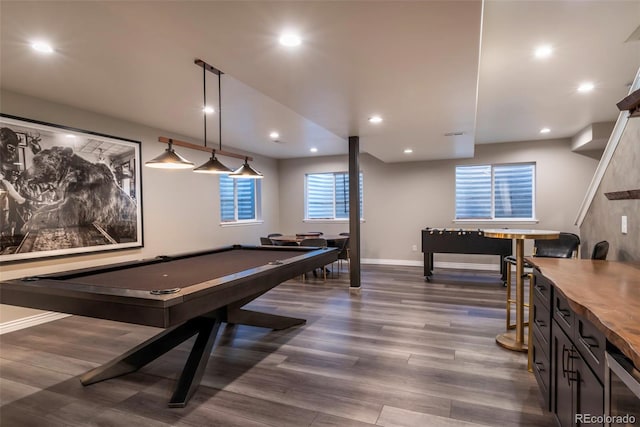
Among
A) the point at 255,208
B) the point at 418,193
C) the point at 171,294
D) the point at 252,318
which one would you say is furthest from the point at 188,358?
the point at 418,193

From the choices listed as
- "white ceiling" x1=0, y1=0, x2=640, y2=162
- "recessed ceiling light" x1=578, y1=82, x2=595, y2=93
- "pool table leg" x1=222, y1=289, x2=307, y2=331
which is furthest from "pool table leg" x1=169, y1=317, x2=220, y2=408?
"recessed ceiling light" x1=578, y1=82, x2=595, y2=93

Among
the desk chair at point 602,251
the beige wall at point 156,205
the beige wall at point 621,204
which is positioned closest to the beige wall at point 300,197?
the beige wall at point 156,205

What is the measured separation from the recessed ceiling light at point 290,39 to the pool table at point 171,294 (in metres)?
A: 1.54

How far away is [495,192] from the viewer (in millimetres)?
7020

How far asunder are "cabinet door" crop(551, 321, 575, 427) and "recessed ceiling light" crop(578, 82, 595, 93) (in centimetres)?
314

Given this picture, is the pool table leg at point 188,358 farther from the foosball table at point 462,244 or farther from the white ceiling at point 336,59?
the foosball table at point 462,244

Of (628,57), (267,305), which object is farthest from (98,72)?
(628,57)

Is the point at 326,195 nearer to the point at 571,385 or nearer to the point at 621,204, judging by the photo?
the point at 621,204

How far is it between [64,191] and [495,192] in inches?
289

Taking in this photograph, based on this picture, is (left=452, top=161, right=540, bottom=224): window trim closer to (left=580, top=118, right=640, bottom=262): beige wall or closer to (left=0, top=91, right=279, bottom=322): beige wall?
(left=580, top=118, right=640, bottom=262): beige wall

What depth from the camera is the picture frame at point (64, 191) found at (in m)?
3.60

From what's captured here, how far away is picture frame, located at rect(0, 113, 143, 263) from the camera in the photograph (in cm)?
360

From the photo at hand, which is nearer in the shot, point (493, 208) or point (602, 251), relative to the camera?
point (602, 251)

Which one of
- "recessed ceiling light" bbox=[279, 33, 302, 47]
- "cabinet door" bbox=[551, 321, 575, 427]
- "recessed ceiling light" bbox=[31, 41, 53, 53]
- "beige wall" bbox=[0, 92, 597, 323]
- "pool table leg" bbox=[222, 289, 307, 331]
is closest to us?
"cabinet door" bbox=[551, 321, 575, 427]
